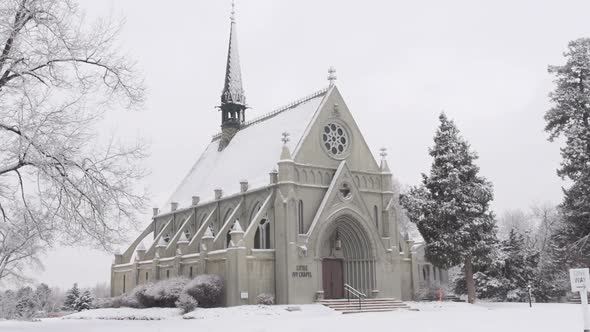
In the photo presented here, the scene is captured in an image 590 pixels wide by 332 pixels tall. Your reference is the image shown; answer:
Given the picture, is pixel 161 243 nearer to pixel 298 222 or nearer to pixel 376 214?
pixel 298 222

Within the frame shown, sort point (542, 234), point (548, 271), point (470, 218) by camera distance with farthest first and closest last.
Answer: point (542, 234) → point (548, 271) → point (470, 218)

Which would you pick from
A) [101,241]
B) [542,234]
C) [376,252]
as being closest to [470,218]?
[376,252]

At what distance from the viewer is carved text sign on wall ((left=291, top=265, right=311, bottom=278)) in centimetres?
3522

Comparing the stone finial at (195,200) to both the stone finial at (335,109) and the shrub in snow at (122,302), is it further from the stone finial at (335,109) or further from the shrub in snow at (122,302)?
the stone finial at (335,109)

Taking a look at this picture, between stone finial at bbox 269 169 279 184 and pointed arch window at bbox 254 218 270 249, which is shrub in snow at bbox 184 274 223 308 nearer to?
pointed arch window at bbox 254 218 270 249

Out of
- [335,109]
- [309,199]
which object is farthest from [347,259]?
[335,109]

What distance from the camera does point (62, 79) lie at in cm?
Result: 1569

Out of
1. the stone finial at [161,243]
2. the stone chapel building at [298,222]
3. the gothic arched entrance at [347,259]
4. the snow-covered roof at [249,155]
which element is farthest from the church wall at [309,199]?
the stone finial at [161,243]

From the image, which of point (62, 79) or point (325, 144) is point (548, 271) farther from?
point (62, 79)

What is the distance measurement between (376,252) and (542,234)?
138 feet

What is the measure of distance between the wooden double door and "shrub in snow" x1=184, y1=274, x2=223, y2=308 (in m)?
7.17

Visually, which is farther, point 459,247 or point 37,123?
point 459,247

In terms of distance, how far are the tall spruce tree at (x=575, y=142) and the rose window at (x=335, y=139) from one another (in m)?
13.2

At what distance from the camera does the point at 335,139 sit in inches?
1597
